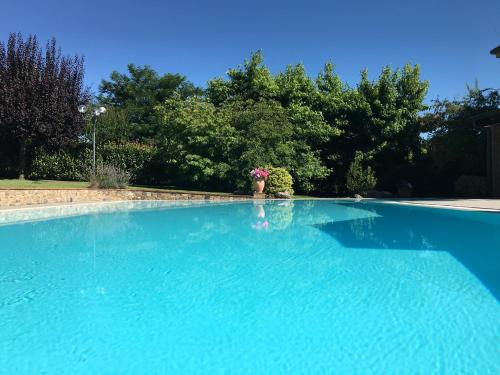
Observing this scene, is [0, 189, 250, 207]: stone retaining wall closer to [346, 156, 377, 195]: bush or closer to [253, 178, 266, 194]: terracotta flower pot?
[253, 178, 266, 194]: terracotta flower pot

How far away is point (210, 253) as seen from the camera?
8.15 metres

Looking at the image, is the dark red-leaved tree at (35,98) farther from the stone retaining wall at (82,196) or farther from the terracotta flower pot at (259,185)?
the terracotta flower pot at (259,185)

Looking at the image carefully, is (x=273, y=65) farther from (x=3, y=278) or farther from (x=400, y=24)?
→ (x=3, y=278)

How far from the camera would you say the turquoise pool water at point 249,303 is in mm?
3617

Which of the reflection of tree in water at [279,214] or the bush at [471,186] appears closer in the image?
the reflection of tree in water at [279,214]

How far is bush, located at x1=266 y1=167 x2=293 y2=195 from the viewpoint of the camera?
1936 cm

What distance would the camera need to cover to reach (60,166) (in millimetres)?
22188

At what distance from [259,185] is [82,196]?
25.5ft

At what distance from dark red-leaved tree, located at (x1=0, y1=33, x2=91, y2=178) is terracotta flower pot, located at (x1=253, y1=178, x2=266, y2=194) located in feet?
33.8

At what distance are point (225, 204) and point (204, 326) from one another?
13366 mm

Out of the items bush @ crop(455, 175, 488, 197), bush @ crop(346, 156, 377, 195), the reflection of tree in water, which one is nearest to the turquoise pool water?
the reflection of tree in water

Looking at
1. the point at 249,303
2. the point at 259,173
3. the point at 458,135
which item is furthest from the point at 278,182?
the point at 249,303

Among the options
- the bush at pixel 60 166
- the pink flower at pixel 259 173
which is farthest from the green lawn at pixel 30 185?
the pink flower at pixel 259 173

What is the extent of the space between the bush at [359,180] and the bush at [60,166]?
45.5ft
